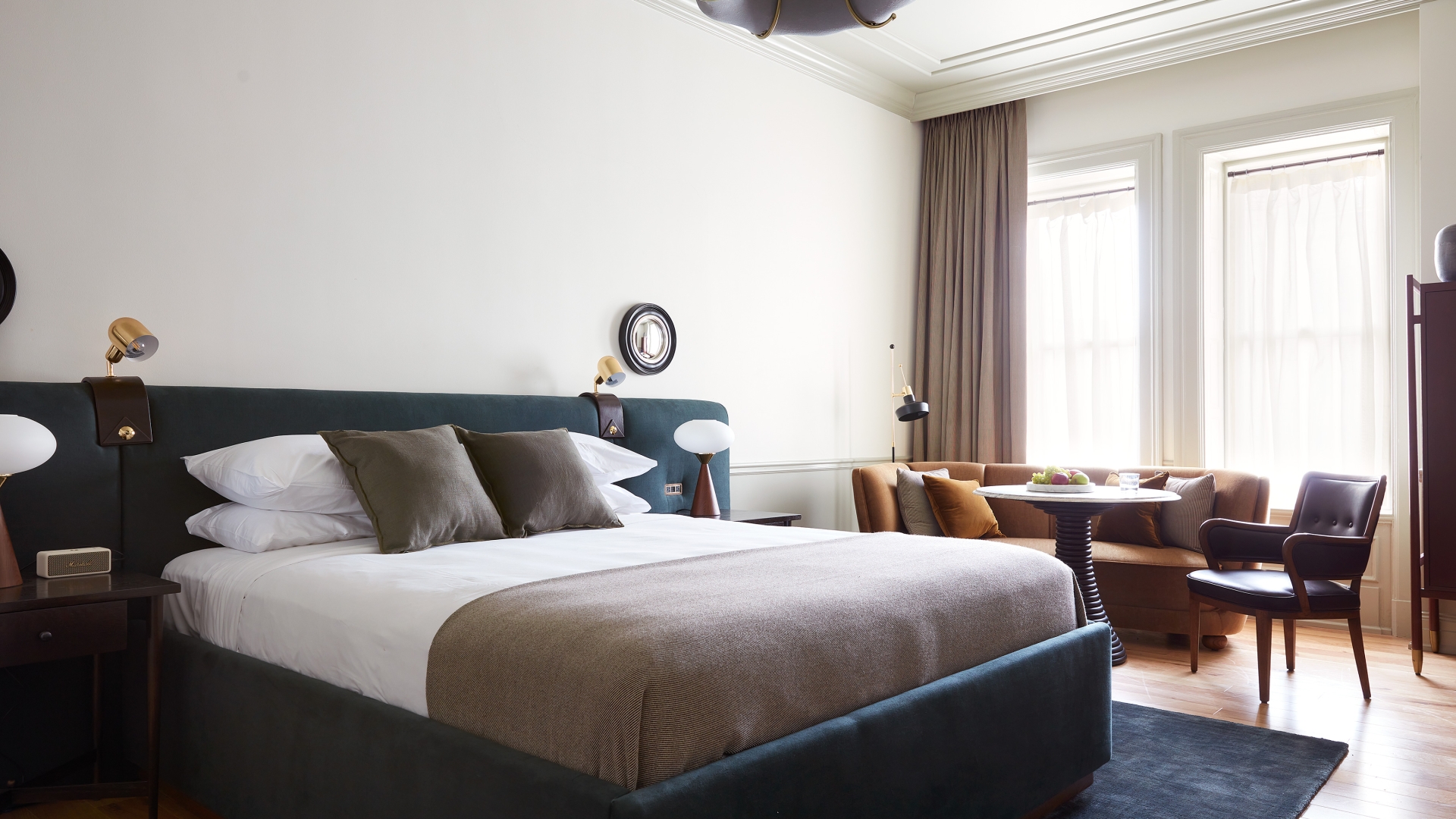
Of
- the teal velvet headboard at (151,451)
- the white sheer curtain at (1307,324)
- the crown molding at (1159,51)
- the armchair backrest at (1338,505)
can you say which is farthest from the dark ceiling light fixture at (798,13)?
the white sheer curtain at (1307,324)

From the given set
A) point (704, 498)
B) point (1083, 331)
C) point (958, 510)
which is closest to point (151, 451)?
point (704, 498)

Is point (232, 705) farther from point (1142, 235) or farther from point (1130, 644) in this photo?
point (1142, 235)

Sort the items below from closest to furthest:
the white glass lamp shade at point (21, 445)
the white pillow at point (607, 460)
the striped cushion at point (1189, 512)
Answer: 1. the white glass lamp shade at point (21, 445)
2. the white pillow at point (607, 460)
3. the striped cushion at point (1189, 512)

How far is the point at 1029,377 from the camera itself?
19.4ft

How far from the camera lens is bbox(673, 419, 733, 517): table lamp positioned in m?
4.07

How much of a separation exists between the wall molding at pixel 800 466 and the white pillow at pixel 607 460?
37.2 inches

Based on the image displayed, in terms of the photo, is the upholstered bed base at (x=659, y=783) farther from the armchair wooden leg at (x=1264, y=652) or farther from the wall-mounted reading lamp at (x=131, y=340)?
the armchair wooden leg at (x=1264, y=652)

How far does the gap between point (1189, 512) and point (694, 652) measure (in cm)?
375

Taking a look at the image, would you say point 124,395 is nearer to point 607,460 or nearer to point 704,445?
point 607,460

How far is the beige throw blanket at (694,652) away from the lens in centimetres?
154

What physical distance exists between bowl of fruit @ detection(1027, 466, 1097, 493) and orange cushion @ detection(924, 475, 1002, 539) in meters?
0.65

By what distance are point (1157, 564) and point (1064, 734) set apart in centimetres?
226

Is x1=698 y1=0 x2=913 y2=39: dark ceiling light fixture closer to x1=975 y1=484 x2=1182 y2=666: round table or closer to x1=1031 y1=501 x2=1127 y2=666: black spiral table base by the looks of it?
x1=975 y1=484 x2=1182 y2=666: round table

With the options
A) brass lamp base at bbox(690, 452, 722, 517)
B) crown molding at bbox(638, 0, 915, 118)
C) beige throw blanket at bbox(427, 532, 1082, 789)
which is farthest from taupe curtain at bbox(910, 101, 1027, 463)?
beige throw blanket at bbox(427, 532, 1082, 789)
